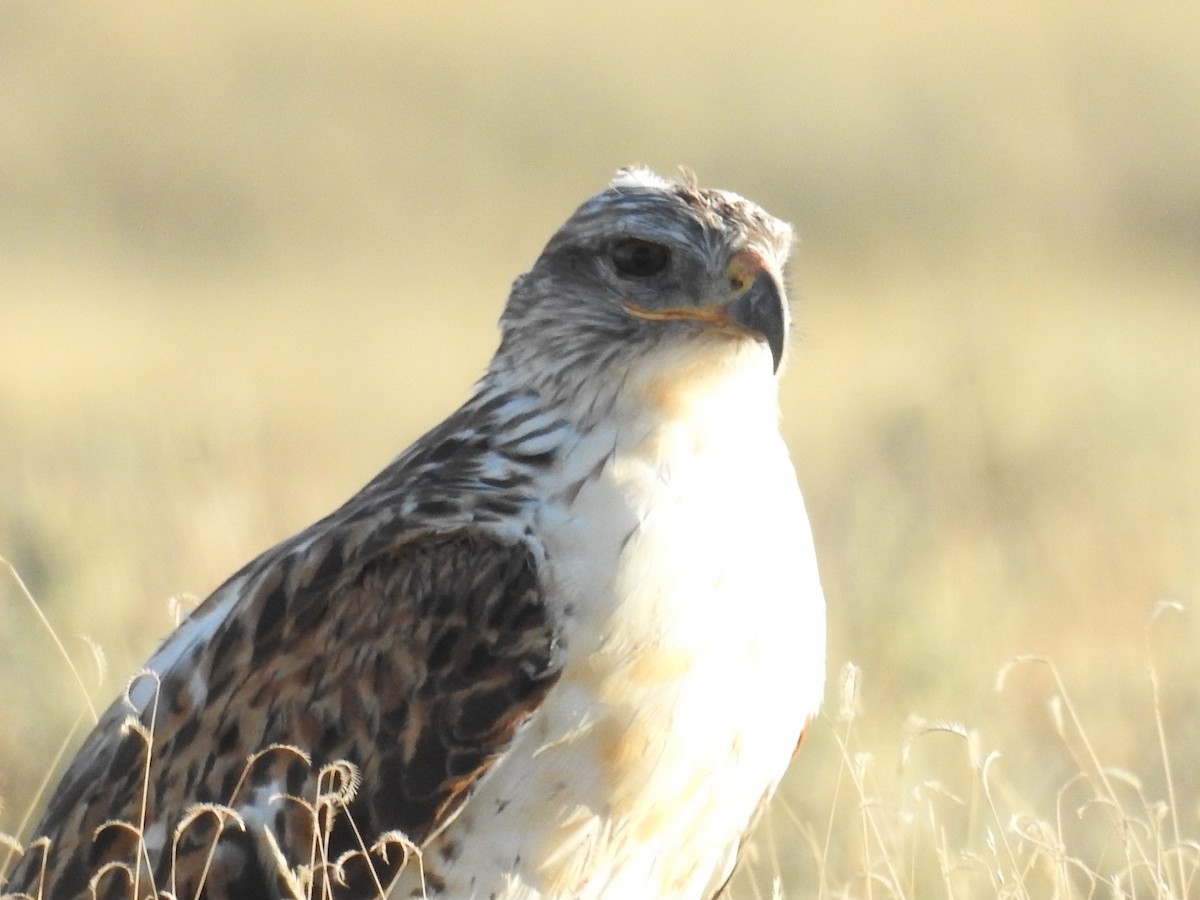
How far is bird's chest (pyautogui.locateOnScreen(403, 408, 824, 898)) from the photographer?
4266 millimetres

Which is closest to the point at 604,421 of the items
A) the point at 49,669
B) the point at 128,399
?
the point at 49,669

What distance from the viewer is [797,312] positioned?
5.43m

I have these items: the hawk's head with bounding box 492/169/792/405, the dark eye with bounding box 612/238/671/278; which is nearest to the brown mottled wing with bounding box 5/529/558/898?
the hawk's head with bounding box 492/169/792/405

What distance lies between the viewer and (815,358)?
18859 millimetres

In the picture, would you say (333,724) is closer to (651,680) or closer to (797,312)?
(651,680)

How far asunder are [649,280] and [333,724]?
3.66 ft

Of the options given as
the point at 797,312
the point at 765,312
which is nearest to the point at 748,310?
the point at 765,312

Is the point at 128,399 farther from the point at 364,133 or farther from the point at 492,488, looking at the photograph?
the point at 364,133

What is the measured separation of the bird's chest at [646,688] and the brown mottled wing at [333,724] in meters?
0.08

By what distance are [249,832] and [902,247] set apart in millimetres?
21926

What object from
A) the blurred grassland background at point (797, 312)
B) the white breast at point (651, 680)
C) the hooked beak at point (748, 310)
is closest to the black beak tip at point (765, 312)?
the hooked beak at point (748, 310)

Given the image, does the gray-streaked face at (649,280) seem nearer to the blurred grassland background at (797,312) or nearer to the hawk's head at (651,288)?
the hawk's head at (651,288)

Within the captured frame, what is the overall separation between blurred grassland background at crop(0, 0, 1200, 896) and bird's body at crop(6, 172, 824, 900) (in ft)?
0.94

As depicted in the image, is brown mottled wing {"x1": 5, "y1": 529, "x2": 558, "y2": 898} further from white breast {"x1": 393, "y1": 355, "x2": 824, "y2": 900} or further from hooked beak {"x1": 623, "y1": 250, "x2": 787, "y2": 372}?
hooked beak {"x1": 623, "y1": 250, "x2": 787, "y2": 372}
